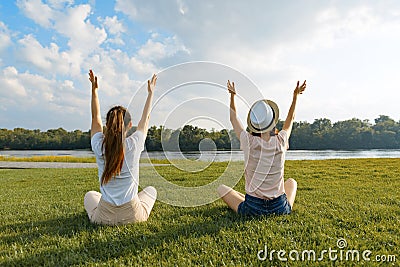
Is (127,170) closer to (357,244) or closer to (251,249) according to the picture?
(251,249)

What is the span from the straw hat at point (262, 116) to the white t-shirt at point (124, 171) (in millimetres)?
1616

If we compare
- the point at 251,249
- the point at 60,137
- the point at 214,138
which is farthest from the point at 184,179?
the point at 60,137

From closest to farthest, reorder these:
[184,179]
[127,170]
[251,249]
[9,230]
→ [251,249], [127,170], [9,230], [184,179]

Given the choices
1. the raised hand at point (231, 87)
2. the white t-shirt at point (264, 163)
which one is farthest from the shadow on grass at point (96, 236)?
the raised hand at point (231, 87)

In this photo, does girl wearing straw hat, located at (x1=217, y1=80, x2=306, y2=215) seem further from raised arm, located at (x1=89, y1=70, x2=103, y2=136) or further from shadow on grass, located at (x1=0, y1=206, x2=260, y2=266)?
raised arm, located at (x1=89, y1=70, x2=103, y2=136)

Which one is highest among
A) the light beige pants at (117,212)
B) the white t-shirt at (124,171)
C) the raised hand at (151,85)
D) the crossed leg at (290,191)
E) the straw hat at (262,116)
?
the raised hand at (151,85)

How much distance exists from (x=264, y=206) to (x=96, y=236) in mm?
2392

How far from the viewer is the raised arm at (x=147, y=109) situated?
4.28 metres

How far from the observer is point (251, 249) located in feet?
11.1

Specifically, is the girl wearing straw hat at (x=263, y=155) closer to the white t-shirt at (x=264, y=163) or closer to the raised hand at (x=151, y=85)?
the white t-shirt at (x=264, y=163)

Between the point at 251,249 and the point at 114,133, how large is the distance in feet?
7.11

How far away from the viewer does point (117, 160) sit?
12.9 ft

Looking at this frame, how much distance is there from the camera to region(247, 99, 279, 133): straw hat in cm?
431

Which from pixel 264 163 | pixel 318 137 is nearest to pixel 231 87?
pixel 264 163
